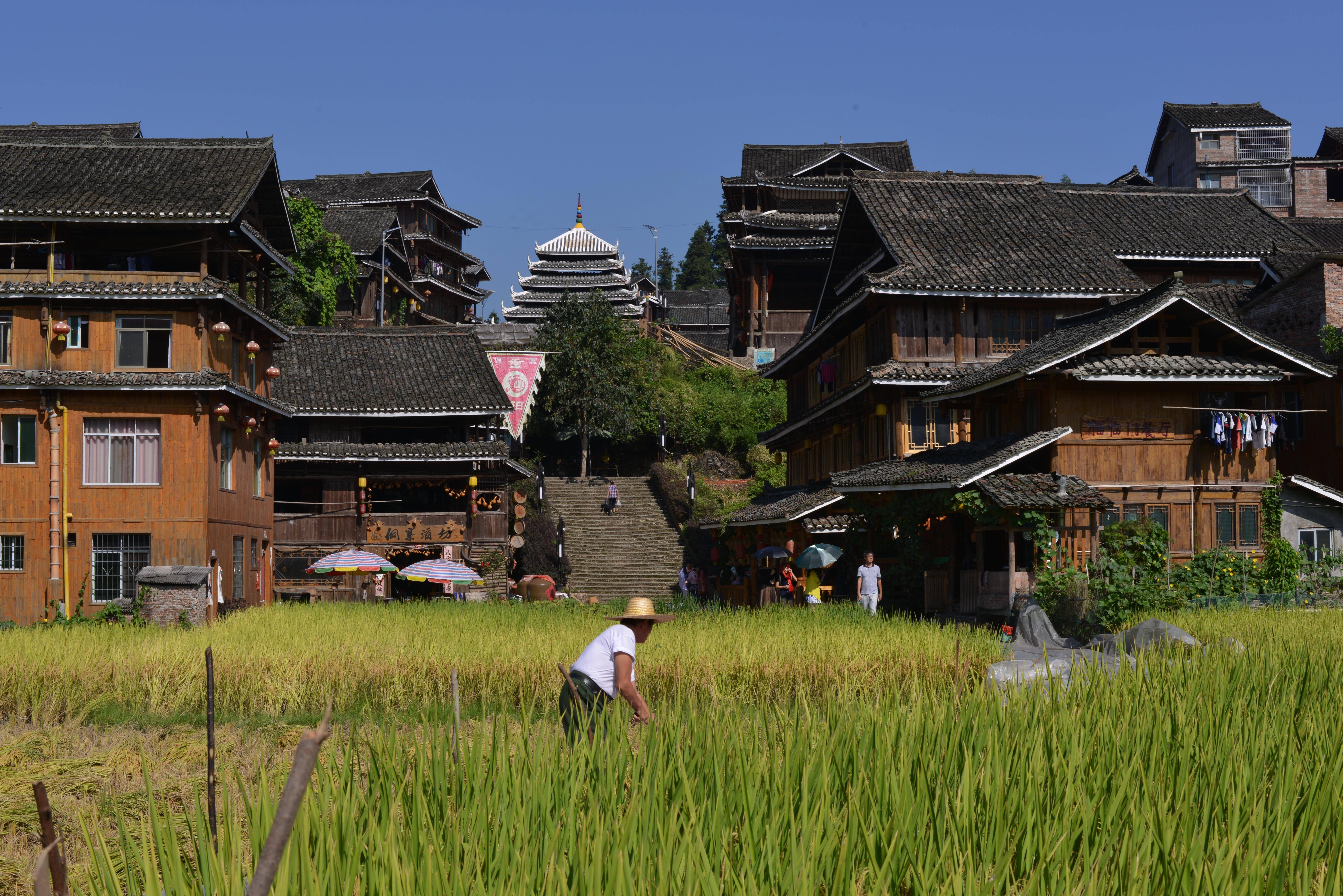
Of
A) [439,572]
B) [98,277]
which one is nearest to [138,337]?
[98,277]

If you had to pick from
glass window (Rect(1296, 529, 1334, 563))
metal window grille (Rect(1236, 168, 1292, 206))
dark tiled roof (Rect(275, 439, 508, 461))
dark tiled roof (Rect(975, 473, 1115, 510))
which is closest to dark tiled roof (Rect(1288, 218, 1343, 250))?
metal window grille (Rect(1236, 168, 1292, 206))

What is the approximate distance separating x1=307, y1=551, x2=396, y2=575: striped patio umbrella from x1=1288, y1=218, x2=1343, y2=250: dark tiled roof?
2552 centimetres

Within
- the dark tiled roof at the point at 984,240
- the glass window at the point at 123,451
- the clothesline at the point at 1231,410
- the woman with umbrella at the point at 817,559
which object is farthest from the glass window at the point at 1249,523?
the glass window at the point at 123,451

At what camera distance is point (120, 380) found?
2208 centimetres

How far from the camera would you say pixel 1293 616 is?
14172mm

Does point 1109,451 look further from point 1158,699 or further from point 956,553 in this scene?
point 1158,699

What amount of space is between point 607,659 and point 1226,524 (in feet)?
54.5

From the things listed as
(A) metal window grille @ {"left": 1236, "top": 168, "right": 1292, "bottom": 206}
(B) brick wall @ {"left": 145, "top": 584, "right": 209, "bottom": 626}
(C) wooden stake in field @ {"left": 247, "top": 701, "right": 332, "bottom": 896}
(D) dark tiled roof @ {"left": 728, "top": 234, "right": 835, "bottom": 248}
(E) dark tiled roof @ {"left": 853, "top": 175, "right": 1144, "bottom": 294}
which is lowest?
(B) brick wall @ {"left": 145, "top": 584, "right": 209, "bottom": 626}

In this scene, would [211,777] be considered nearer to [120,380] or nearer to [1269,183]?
[120,380]

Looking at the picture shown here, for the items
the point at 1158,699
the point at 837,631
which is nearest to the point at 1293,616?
the point at 837,631

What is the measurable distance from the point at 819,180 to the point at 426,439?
63.6 ft

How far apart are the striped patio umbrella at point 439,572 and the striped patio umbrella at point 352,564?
529mm

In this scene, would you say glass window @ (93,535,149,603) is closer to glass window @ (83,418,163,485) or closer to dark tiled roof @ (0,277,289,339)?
glass window @ (83,418,163,485)

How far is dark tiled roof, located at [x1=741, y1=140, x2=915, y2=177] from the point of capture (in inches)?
1818
